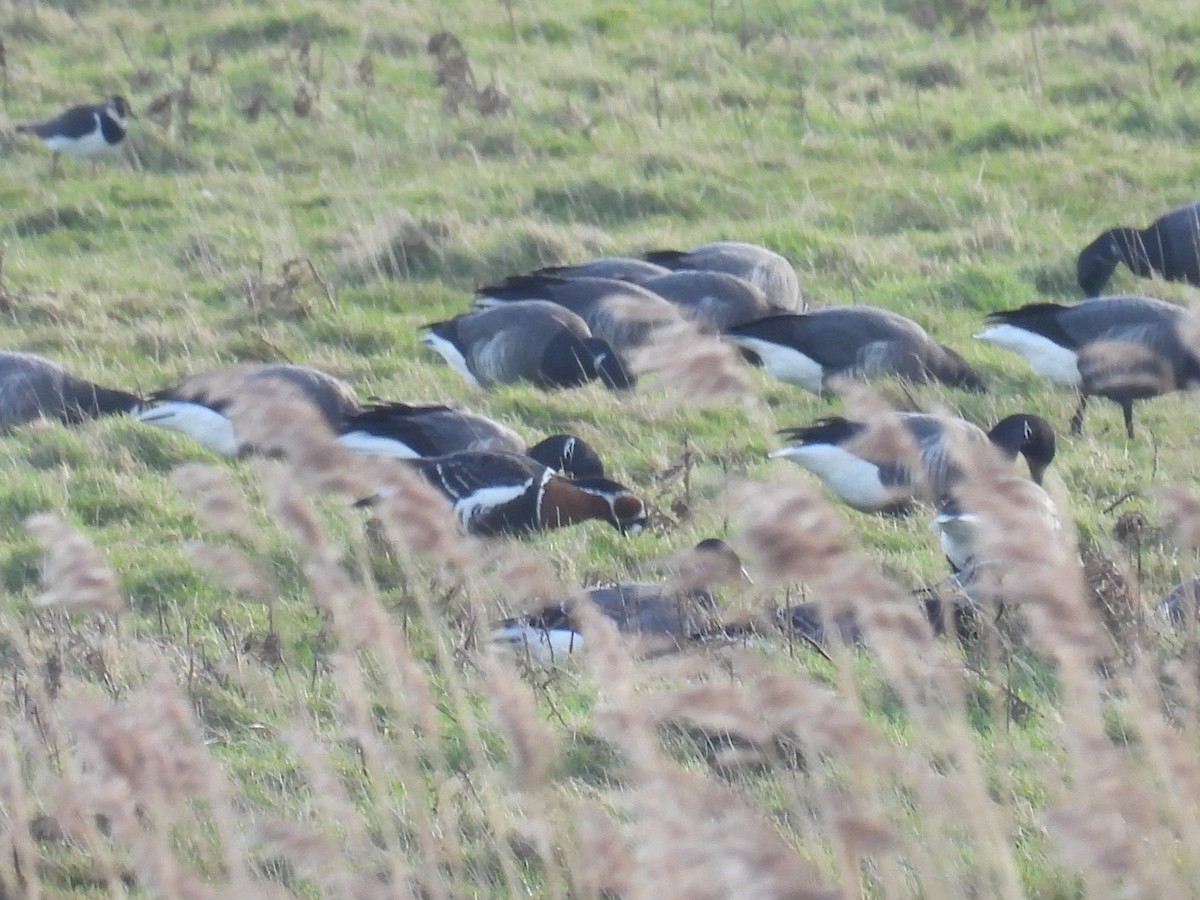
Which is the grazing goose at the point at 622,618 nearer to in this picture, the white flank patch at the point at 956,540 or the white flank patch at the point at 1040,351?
the white flank patch at the point at 956,540

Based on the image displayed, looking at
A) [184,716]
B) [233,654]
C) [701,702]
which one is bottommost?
[233,654]

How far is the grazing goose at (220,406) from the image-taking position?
784 centimetres

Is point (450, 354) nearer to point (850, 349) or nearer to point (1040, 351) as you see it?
point (850, 349)

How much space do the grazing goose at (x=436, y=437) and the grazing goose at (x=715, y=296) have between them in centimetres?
211

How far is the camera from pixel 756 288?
10.0 metres

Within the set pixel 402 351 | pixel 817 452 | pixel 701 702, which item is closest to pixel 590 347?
pixel 402 351

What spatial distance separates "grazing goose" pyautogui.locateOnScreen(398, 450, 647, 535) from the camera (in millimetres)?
7031

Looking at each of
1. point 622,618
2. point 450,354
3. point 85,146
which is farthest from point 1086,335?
point 85,146

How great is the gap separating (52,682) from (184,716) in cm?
213

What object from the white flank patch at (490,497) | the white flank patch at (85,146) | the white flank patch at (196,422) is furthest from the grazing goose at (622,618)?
the white flank patch at (85,146)

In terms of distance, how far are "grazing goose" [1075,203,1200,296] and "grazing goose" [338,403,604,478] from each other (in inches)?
141

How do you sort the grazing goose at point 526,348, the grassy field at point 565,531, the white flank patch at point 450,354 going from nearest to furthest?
1. the grassy field at point 565,531
2. the white flank patch at point 450,354
3. the grazing goose at point 526,348

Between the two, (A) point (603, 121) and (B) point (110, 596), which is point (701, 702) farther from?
(A) point (603, 121)

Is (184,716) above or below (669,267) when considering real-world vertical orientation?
above
